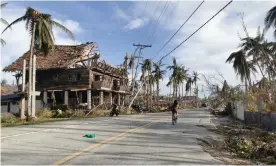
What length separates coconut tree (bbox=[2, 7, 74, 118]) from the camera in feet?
107

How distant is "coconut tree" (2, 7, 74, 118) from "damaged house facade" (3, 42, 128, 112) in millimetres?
14790

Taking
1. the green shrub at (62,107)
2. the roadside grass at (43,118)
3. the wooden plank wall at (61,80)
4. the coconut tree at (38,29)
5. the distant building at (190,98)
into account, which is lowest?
the roadside grass at (43,118)

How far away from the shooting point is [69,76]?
167ft

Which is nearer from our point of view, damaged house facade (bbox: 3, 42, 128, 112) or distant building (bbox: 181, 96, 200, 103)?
damaged house facade (bbox: 3, 42, 128, 112)

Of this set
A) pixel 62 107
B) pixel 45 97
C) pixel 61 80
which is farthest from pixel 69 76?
pixel 62 107

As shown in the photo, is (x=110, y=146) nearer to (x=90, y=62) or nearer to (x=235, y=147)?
(x=235, y=147)

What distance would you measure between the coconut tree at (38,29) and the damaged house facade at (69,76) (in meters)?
14.8

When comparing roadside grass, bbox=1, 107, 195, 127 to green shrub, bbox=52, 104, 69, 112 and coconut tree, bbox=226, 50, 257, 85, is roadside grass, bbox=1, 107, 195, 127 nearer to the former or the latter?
green shrub, bbox=52, 104, 69, 112

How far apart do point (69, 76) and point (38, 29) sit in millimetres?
18338

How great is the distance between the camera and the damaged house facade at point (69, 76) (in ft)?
163

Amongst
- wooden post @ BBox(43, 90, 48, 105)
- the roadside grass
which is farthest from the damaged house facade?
the roadside grass

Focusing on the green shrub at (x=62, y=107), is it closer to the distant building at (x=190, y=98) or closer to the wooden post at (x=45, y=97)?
the wooden post at (x=45, y=97)

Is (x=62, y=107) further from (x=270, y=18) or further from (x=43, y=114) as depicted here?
(x=270, y=18)

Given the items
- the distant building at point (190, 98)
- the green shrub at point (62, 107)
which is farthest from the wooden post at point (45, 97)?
the distant building at point (190, 98)
